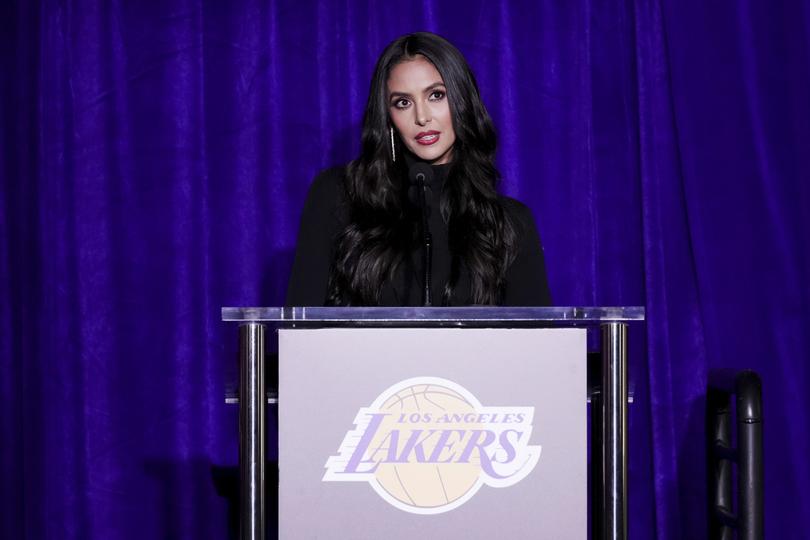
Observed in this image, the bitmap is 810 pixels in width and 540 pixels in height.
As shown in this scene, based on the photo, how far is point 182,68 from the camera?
2.84 meters

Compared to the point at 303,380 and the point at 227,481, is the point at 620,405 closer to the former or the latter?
the point at 303,380

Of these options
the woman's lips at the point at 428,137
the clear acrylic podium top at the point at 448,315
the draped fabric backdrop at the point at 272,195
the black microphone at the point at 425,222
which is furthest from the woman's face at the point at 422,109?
the clear acrylic podium top at the point at 448,315

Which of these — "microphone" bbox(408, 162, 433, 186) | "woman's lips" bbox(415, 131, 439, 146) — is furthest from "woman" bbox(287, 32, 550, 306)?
"microphone" bbox(408, 162, 433, 186)

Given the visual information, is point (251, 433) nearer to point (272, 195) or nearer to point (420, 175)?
point (420, 175)

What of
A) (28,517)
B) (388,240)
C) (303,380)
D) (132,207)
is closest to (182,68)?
(132,207)

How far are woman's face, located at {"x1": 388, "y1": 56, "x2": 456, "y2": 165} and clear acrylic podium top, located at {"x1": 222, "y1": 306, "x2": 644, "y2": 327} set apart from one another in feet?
3.11

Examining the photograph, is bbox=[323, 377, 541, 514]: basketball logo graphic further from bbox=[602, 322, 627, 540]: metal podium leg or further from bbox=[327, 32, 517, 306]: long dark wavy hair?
bbox=[327, 32, 517, 306]: long dark wavy hair

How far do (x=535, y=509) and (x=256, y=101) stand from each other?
6.52ft

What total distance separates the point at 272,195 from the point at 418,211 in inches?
36.4

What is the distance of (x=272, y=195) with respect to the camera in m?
2.81

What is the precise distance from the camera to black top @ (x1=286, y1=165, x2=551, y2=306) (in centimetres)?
193

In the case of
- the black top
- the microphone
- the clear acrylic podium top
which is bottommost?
the clear acrylic podium top

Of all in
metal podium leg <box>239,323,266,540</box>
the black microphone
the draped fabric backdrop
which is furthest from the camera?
the draped fabric backdrop

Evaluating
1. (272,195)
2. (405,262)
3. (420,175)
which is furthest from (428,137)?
(272,195)
